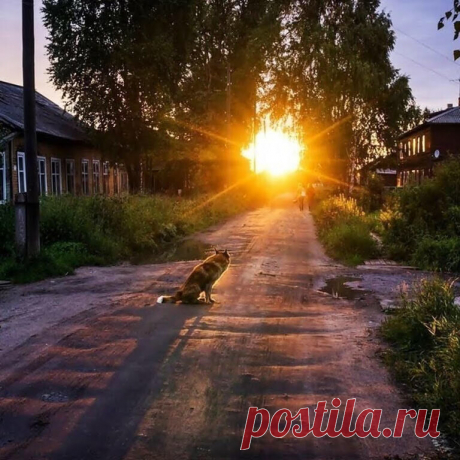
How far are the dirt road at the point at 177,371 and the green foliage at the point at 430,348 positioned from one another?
26cm

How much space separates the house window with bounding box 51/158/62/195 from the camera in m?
31.4

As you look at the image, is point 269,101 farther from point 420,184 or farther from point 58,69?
point 420,184

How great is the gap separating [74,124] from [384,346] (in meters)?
31.8

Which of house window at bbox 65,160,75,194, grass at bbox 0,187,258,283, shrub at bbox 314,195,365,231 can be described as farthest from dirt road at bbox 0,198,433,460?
house window at bbox 65,160,75,194

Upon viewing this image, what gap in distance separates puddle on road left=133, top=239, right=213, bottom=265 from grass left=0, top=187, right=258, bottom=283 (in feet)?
1.36

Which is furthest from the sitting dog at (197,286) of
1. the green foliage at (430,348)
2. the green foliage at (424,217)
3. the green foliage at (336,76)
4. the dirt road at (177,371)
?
the green foliage at (336,76)

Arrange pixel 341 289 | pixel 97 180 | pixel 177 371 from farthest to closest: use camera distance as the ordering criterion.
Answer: pixel 97 180
pixel 341 289
pixel 177 371

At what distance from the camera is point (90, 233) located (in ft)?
56.2

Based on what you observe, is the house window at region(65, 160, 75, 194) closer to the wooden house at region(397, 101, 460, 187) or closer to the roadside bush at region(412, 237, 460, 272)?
the roadside bush at region(412, 237, 460, 272)

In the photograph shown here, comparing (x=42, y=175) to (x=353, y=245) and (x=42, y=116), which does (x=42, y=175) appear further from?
(x=353, y=245)

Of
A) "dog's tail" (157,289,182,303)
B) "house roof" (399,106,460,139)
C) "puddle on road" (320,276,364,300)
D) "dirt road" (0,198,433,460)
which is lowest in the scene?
"puddle on road" (320,276,364,300)

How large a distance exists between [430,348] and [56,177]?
27.9 meters

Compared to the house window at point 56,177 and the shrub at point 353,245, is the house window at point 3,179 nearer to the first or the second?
the house window at point 56,177

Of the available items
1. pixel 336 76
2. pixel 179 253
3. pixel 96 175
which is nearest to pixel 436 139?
pixel 336 76
